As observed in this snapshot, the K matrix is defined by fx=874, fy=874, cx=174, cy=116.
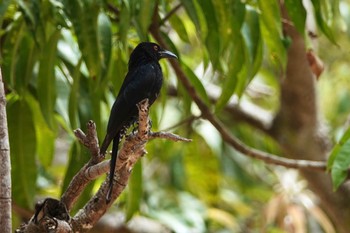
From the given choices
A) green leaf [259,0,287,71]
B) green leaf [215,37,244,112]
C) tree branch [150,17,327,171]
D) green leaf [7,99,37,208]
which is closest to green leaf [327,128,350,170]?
green leaf [259,0,287,71]

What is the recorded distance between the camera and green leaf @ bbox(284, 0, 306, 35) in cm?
311

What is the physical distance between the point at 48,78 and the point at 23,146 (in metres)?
0.39

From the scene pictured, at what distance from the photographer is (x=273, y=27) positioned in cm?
324

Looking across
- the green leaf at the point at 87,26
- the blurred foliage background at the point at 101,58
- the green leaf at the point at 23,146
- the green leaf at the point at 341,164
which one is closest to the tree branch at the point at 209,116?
the blurred foliage background at the point at 101,58

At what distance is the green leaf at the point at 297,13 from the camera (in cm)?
311

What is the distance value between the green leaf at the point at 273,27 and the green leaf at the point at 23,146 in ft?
3.42

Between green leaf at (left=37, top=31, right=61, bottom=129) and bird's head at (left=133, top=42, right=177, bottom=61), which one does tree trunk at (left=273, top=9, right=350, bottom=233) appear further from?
bird's head at (left=133, top=42, right=177, bottom=61)

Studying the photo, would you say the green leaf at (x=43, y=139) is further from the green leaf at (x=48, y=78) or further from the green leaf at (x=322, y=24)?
the green leaf at (x=322, y=24)

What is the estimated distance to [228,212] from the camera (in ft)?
22.6

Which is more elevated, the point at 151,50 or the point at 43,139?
the point at 151,50

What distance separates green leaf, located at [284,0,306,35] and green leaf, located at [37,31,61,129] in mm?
899

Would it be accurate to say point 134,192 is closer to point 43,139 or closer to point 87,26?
point 43,139

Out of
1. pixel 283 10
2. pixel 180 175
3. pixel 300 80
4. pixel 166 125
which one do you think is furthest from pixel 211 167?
pixel 283 10

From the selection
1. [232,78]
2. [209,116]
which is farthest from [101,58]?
[209,116]
